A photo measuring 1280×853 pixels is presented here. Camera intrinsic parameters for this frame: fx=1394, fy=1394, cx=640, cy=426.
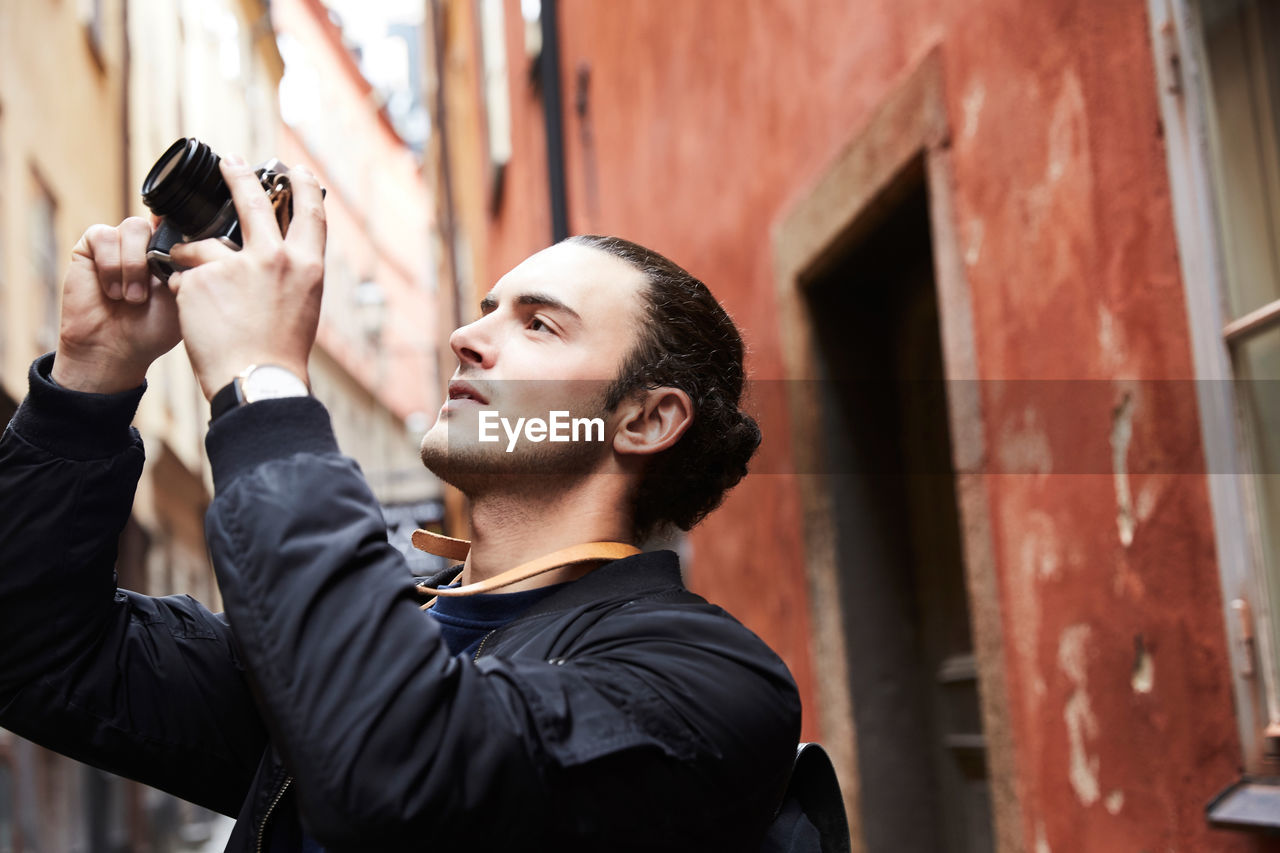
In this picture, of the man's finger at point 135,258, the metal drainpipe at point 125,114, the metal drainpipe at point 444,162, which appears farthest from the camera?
the metal drainpipe at point 444,162

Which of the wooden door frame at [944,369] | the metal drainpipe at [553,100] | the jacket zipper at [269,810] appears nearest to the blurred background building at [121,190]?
the jacket zipper at [269,810]

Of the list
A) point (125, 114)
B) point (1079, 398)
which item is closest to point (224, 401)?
point (1079, 398)

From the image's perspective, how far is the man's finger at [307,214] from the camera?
1403mm

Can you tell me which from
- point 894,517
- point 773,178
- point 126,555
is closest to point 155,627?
point 894,517

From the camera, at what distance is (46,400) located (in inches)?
62.6

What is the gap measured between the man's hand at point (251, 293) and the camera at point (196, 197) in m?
0.03

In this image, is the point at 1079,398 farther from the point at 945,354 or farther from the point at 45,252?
the point at 45,252

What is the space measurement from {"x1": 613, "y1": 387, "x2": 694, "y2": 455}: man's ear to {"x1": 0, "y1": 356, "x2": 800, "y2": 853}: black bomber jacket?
0.69ft

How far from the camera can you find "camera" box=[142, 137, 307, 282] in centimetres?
143

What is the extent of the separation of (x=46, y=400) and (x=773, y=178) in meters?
3.78

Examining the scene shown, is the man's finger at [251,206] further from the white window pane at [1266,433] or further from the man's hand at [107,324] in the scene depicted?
the white window pane at [1266,433]

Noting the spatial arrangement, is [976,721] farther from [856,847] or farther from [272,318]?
[272,318]

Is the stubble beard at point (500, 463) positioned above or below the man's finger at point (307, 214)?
below

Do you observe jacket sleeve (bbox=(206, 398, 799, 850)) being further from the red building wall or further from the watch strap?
the red building wall
